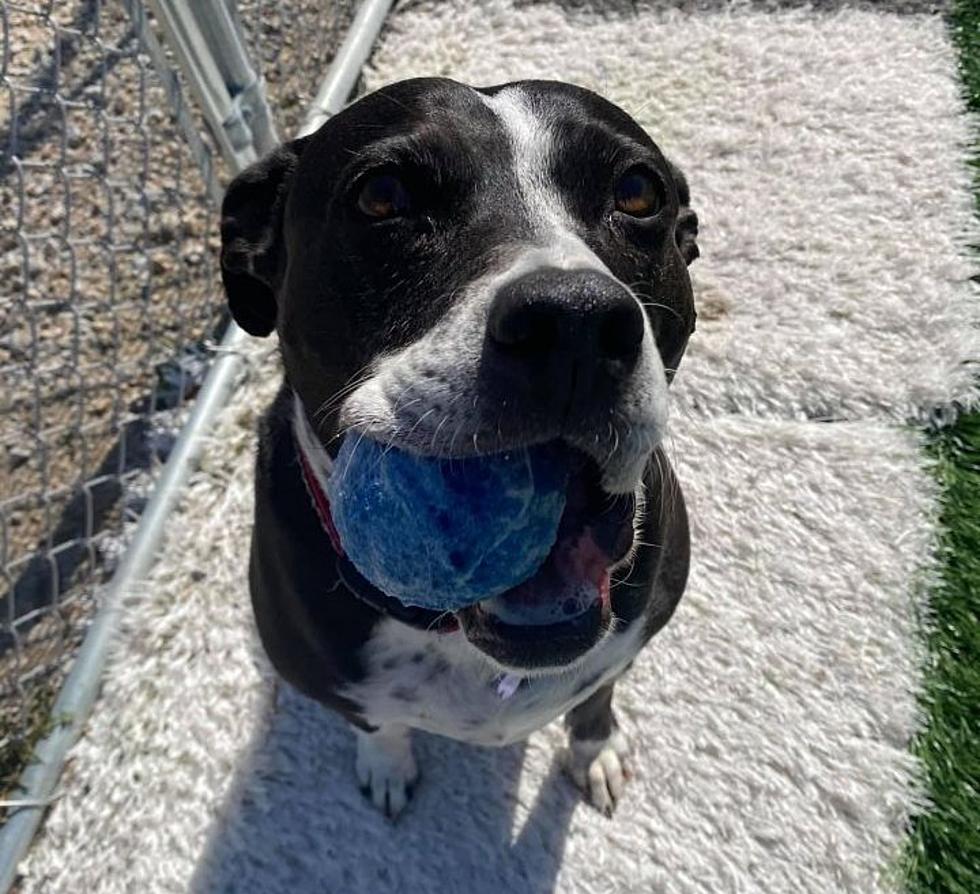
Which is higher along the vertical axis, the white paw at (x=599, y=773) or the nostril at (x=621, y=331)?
the nostril at (x=621, y=331)

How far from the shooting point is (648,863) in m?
2.42

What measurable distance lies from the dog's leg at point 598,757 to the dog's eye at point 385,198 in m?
1.30

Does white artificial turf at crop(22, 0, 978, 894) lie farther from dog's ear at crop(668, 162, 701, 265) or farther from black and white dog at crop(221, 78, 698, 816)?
dog's ear at crop(668, 162, 701, 265)

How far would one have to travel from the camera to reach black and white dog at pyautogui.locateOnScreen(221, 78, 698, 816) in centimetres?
136

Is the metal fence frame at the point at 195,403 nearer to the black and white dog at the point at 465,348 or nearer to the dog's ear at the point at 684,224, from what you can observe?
the black and white dog at the point at 465,348

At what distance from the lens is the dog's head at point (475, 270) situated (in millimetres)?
1338

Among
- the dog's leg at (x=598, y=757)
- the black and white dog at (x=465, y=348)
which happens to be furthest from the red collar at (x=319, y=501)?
the dog's leg at (x=598, y=757)

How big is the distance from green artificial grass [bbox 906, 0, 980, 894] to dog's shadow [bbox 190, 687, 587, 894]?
85cm

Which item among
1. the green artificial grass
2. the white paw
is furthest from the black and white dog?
the green artificial grass

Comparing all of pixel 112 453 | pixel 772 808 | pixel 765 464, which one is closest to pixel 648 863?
pixel 772 808

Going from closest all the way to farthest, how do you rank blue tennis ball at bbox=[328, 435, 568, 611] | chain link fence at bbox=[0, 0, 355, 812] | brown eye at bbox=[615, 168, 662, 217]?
blue tennis ball at bbox=[328, 435, 568, 611] < brown eye at bbox=[615, 168, 662, 217] < chain link fence at bbox=[0, 0, 355, 812]

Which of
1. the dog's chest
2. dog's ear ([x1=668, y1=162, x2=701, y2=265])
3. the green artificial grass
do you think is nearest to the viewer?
the dog's chest

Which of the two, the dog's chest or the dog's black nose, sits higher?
the dog's black nose

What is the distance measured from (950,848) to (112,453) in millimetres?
2512
